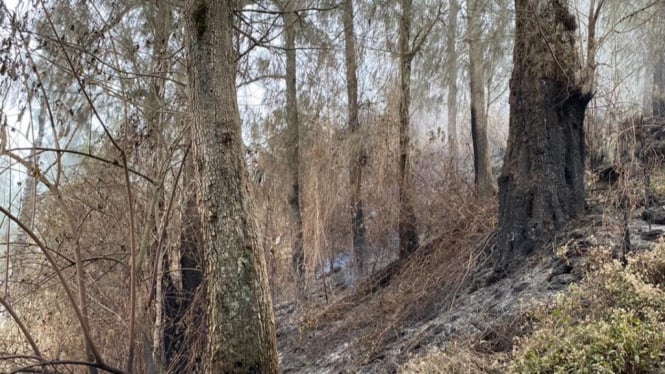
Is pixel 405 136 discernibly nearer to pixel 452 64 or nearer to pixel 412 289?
pixel 452 64

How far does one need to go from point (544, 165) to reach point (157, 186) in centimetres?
332

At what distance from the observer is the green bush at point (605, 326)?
2.43 m

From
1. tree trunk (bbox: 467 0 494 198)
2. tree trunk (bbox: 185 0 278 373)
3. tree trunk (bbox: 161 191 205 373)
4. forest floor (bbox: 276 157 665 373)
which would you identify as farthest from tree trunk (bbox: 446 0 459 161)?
tree trunk (bbox: 161 191 205 373)

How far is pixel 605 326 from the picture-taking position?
8.52 feet

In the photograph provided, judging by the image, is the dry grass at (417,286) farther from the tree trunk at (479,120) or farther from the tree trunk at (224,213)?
the tree trunk at (224,213)

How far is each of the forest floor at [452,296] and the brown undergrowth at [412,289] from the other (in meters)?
0.01

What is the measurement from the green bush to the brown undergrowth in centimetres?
137

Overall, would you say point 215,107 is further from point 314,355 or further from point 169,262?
point 314,355

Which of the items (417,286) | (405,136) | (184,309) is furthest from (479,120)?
(184,309)

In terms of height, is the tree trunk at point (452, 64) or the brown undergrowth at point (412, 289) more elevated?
the tree trunk at point (452, 64)

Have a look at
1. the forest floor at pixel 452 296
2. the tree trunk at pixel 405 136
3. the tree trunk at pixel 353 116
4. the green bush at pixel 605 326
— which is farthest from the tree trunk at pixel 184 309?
the tree trunk at pixel 405 136

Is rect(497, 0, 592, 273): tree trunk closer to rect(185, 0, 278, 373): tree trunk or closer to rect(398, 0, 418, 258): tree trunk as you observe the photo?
rect(398, 0, 418, 258): tree trunk

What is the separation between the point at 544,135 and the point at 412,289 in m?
2.18

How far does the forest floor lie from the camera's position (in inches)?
145
